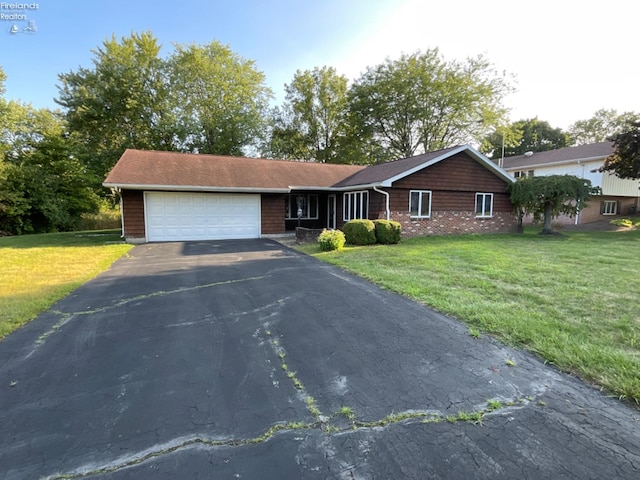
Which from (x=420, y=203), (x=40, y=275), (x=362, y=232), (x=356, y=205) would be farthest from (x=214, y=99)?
(x=40, y=275)

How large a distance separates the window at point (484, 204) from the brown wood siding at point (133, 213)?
1546 centimetres

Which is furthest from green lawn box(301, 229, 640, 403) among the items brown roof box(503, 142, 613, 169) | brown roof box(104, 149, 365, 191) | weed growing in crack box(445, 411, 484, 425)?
brown roof box(503, 142, 613, 169)

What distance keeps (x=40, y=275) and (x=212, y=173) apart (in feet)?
29.8

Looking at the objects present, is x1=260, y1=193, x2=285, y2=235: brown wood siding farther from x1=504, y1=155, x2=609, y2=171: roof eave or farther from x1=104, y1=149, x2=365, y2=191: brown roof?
x1=504, y1=155, x2=609, y2=171: roof eave

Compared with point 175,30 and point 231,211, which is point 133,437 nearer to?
point 231,211

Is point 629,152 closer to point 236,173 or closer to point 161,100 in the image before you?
point 236,173

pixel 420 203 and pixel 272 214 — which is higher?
pixel 420 203

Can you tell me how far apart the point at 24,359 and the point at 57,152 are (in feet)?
88.9

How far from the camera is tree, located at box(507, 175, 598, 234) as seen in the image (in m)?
14.5

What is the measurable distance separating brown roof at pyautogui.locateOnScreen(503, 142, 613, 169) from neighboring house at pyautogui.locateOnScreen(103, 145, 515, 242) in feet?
34.7

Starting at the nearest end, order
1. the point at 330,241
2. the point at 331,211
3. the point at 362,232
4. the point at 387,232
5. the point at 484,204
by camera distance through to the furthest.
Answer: the point at 330,241 → the point at 362,232 → the point at 387,232 → the point at 484,204 → the point at 331,211

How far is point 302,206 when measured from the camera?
17438 mm

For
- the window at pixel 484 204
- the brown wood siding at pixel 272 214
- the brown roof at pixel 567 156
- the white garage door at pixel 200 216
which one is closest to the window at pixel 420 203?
the window at pixel 484 204

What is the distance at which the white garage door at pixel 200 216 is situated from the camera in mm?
13406
